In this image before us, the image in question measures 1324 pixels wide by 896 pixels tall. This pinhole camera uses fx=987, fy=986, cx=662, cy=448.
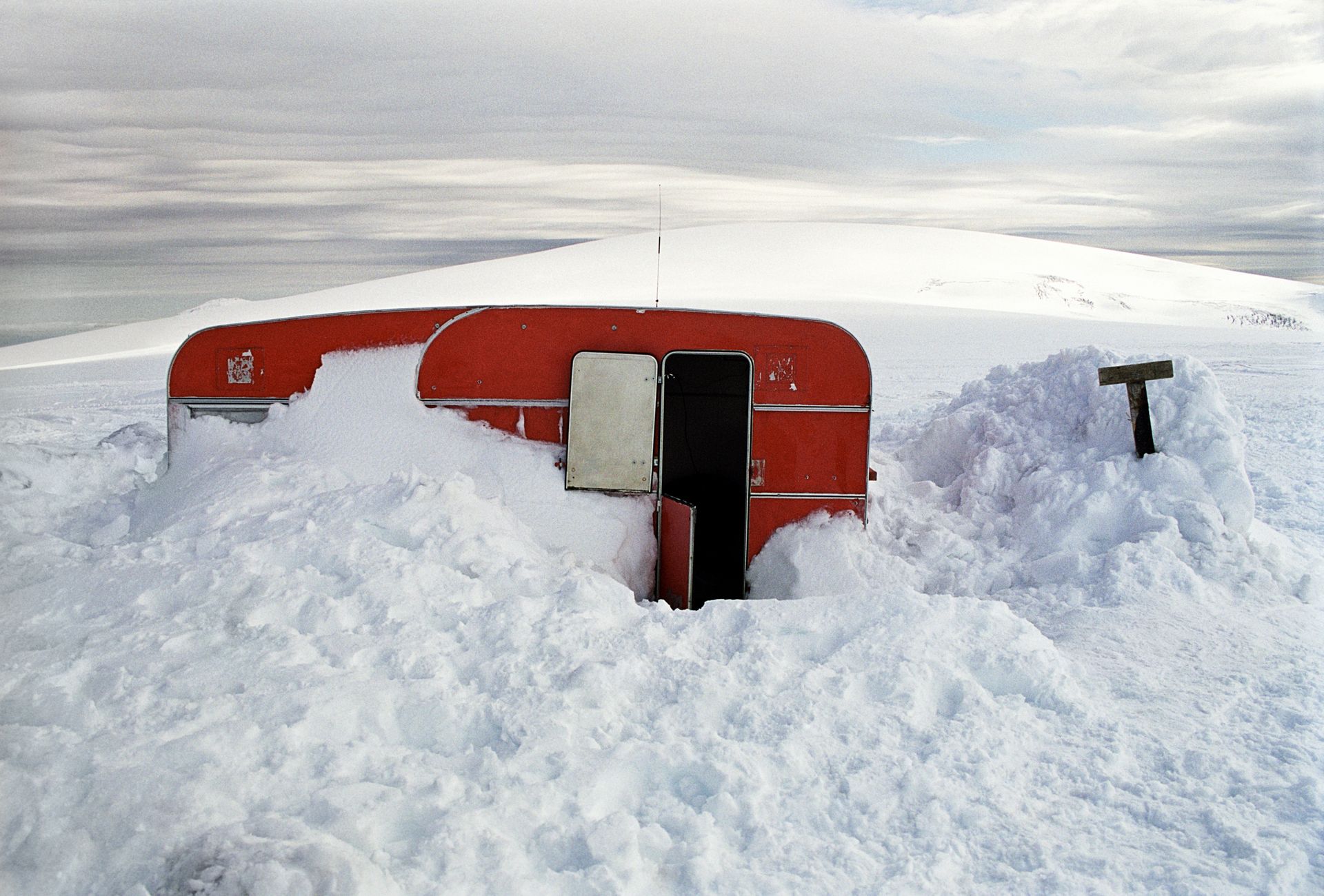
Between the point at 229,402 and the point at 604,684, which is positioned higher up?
the point at 229,402

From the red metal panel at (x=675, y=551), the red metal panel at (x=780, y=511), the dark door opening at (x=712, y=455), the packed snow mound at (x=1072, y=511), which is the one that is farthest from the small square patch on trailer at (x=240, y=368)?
the packed snow mound at (x=1072, y=511)

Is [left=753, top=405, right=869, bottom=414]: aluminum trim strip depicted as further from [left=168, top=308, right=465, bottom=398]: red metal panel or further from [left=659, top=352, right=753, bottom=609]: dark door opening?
[left=168, top=308, right=465, bottom=398]: red metal panel

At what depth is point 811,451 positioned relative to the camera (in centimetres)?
660

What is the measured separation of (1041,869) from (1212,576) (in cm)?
363

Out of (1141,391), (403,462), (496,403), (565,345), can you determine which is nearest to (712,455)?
(565,345)

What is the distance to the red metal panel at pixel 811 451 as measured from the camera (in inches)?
258

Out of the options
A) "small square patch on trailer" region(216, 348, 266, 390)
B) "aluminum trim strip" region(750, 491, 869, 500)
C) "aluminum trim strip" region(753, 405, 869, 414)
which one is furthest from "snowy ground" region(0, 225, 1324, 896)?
"aluminum trim strip" region(753, 405, 869, 414)

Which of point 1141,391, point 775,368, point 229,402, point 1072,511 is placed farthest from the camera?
point 1141,391

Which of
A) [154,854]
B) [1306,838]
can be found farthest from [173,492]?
[1306,838]

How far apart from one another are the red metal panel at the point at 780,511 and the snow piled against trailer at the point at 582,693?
107 millimetres

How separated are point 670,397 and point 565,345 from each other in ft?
2.51

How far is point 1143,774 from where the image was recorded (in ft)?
12.1

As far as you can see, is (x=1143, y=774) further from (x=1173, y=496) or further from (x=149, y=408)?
(x=149, y=408)

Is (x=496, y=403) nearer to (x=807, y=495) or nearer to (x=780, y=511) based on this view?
(x=780, y=511)
